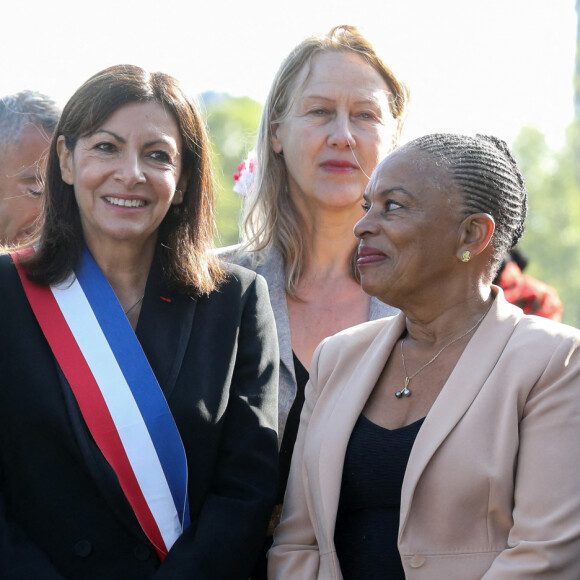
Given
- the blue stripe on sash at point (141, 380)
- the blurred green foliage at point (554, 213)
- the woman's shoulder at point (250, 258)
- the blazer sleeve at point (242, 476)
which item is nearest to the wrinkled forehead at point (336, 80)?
the woman's shoulder at point (250, 258)

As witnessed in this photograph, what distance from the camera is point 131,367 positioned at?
3.81 metres

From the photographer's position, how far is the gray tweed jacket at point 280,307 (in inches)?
172

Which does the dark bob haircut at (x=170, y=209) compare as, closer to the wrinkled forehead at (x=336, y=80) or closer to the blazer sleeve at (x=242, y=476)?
the blazer sleeve at (x=242, y=476)

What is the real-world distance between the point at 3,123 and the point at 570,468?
3382 millimetres

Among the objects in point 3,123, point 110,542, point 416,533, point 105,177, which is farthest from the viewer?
point 3,123

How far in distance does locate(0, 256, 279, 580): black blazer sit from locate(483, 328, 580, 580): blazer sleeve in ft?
3.27

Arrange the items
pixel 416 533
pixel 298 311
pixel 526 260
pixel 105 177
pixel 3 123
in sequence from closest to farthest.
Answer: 1. pixel 416 533
2. pixel 105 177
3. pixel 298 311
4. pixel 3 123
5. pixel 526 260

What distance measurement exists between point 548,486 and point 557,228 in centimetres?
4018

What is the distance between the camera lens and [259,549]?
3830mm

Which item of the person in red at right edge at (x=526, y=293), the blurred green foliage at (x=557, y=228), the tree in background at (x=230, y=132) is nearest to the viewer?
the person in red at right edge at (x=526, y=293)

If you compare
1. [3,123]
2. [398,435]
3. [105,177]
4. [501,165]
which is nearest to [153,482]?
[398,435]

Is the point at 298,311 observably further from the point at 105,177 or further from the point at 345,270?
the point at 105,177

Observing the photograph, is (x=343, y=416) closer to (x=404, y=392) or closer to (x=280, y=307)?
(x=404, y=392)

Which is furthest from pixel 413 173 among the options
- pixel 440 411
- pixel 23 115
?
pixel 23 115
